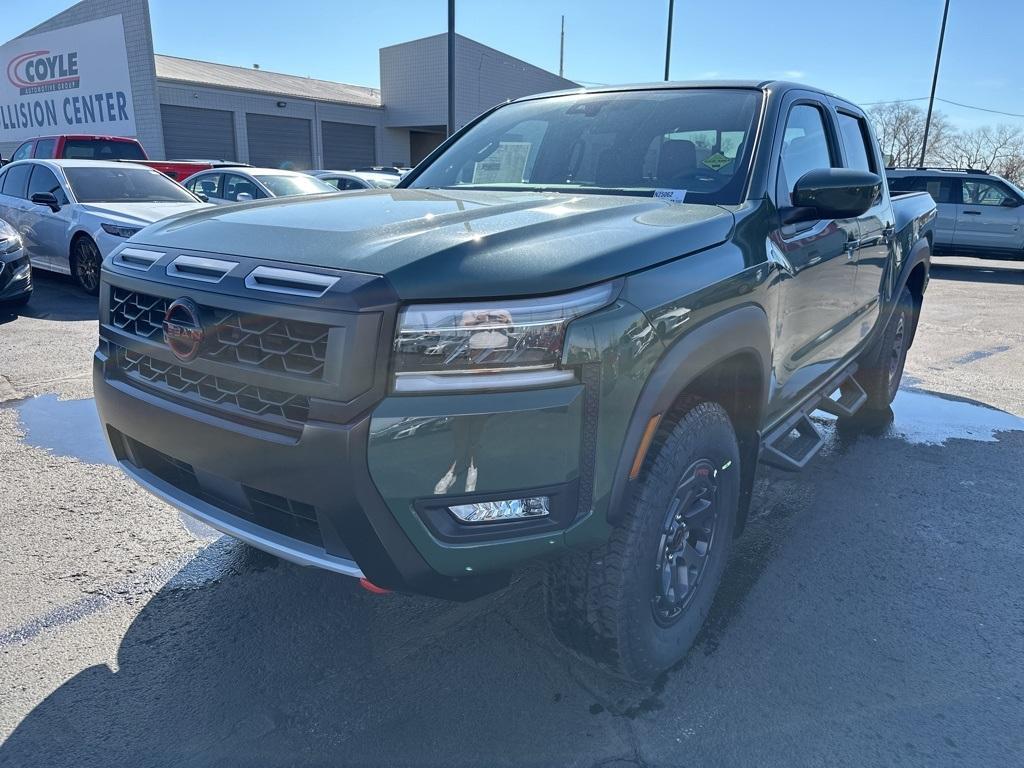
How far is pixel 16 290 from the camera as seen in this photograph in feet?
25.8

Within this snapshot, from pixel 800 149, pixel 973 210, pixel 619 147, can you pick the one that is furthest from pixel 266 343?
pixel 973 210

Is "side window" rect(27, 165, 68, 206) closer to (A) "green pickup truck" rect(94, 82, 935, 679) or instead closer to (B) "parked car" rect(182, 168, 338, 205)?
(B) "parked car" rect(182, 168, 338, 205)

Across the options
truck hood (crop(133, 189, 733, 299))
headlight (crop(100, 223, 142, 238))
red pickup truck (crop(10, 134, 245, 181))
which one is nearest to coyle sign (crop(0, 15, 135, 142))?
red pickup truck (crop(10, 134, 245, 181))

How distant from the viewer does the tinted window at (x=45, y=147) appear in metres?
14.4

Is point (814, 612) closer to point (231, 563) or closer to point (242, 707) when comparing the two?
point (242, 707)

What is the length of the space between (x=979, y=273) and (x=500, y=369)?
15651 millimetres

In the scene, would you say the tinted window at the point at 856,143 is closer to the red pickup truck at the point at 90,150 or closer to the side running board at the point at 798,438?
the side running board at the point at 798,438

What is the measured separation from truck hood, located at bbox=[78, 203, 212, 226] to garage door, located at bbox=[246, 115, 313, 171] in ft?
78.3

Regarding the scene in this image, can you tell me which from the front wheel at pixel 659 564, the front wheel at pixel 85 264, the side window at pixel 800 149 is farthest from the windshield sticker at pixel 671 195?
the front wheel at pixel 85 264

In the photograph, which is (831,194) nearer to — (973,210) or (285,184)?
(285,184)

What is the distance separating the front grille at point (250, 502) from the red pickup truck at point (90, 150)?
1297cm

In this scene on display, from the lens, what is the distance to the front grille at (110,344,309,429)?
75.7 inches

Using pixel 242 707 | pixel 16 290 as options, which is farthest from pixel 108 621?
pixel 16 290

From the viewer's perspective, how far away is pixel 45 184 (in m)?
9.51
